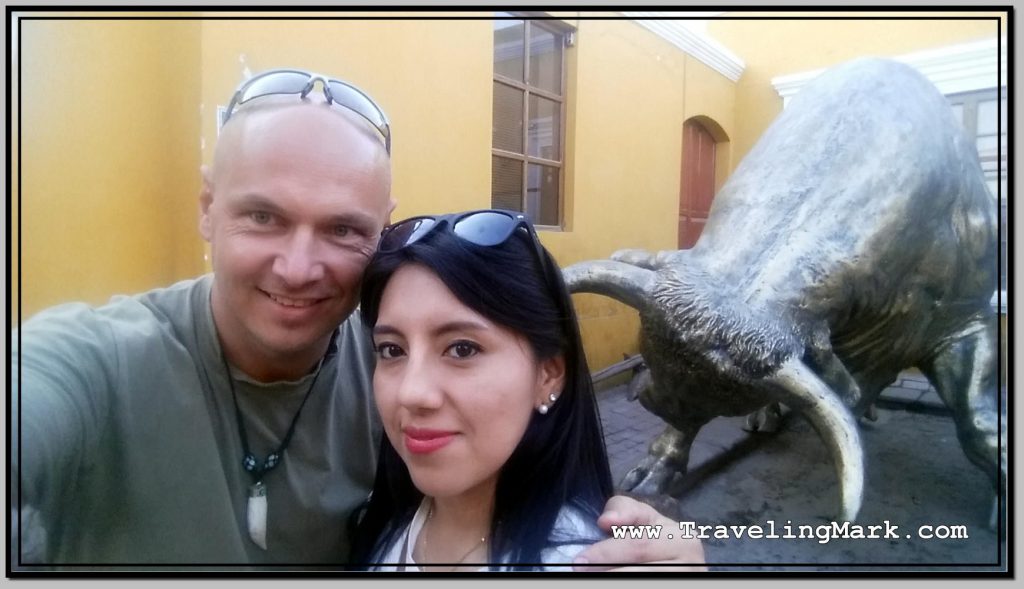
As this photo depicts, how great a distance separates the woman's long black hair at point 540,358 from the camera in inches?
41.9

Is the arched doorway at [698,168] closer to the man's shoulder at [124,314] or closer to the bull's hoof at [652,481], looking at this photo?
the bull's hoof at [652,481]

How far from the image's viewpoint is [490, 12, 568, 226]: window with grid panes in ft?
5.11

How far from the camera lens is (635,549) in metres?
1.21

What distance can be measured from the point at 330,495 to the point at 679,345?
97 centimetres

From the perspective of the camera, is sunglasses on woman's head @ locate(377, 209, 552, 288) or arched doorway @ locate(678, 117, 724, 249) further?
arched doorway @ locate(678, 117, 724, 249)

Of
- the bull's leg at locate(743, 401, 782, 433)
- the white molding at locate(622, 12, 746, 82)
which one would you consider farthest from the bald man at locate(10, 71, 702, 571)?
the white molding at locate(622, 12, 746, 82)

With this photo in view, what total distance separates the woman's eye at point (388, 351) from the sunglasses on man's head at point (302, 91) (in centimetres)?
45

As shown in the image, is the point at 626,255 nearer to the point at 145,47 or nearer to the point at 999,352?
the point at 999,352

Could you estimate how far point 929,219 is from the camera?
6.05 feet

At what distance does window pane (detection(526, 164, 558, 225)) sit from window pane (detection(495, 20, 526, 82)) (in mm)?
249

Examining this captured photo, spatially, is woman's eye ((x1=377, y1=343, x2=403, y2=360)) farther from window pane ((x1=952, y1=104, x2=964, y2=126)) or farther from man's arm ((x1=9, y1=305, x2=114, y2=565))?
window pane ((x1=952, y1=104, x2=964, y2=126))

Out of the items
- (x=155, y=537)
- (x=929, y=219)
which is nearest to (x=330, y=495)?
(x=155, y=537)

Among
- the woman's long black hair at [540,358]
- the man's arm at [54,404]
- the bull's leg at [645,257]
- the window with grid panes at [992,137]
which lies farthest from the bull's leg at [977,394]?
the man's arm at [54,404]

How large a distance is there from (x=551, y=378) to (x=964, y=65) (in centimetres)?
131
